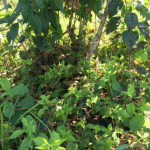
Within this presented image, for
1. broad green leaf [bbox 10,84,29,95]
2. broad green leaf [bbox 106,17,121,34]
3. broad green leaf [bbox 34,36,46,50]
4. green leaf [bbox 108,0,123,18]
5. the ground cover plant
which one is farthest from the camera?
broad green leaf [bbox 34,36,46,50]

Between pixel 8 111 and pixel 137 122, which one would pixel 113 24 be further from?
pixel 8 111

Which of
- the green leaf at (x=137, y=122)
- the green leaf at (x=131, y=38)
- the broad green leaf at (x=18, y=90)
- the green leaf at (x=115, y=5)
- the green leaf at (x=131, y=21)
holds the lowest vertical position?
the green leaf at (x=137, y=122)

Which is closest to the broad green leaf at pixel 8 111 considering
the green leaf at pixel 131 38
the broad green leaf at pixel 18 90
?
the broad green leaf at pixel 18 90

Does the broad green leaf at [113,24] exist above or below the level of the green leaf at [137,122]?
above

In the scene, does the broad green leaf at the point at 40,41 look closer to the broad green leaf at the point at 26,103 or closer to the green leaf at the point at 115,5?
the broad green leaf at the point at 26,103

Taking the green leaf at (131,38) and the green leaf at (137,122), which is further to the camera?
the green leaf at (131,38)

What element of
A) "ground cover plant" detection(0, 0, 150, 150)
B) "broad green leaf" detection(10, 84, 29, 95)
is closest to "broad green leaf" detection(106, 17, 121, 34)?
"ground cover plant" detection(0, 0, 150, 150)

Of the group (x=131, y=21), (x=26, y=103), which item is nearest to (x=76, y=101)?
(x=26, y=103)

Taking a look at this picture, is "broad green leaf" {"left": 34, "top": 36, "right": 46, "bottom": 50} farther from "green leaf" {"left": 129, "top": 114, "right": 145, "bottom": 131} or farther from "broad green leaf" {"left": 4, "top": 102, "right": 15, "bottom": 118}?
"green leaf" {"left": 129, "top": 114, "right": 145, "bottom": 131}

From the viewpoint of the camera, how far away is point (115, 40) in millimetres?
1849

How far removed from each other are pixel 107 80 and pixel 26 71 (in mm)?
903

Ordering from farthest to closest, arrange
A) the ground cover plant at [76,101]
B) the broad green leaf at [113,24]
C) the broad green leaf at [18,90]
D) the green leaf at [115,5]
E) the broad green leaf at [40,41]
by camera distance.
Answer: the broad green leaf at [40,41]
the broad green leaf at [113,24]
the green leaf at [115,5]
the broad green leaf at [18,90]
the ground cover plant at [76,101]

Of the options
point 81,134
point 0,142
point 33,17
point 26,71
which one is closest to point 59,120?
point 81,134

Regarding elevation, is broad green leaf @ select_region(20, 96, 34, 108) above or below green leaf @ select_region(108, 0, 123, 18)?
below
